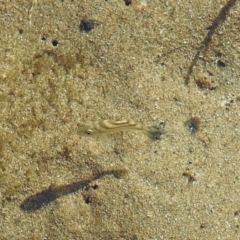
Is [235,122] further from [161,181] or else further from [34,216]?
[34,216]

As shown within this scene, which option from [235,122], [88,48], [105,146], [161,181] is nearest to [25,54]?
[88,48]

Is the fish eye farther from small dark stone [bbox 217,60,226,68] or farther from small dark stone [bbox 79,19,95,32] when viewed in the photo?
small dark stone [bbox 217,60,226,68]

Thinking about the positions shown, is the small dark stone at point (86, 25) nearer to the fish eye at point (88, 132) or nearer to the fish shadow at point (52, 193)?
the fish eye at point (88, 132)

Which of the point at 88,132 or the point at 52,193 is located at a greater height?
the point at 88,132

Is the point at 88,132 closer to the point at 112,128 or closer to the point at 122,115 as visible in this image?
the point at 112,128

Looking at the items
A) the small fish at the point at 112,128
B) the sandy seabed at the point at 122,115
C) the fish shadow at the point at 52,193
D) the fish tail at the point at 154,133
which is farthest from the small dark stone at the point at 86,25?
the fish shadow at the point at 52,193

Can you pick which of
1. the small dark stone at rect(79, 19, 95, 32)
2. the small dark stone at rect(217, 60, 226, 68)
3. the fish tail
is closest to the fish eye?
the fish tail

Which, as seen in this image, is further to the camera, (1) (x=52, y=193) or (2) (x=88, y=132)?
(1) (x=52, y=193)

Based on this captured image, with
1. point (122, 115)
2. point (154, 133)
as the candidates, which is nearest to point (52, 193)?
point (122, 115)
